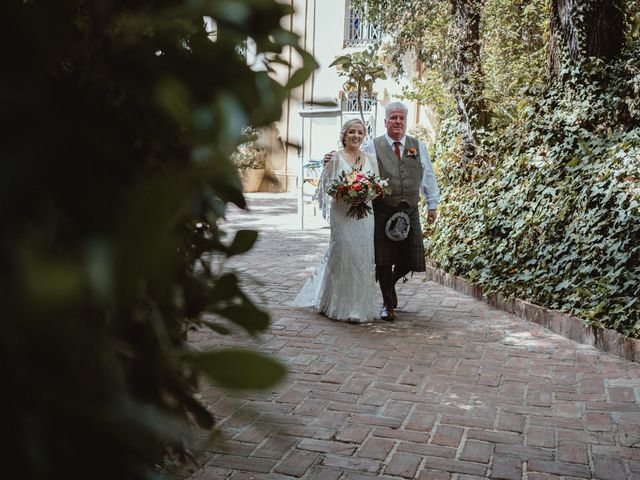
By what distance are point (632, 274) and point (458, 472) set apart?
3.32 meters

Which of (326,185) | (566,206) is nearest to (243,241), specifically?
(326,185)

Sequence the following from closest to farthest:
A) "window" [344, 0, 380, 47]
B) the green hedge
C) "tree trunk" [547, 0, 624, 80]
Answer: the green hedge → "tree trunk" [547, 0, 624, 80] → "window" [344, 0, 380, 47]

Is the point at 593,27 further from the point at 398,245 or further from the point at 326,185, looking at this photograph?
the point at 326,185

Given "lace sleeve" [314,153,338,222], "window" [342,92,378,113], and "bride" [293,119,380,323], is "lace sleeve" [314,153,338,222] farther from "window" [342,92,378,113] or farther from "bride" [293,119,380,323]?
"window" [342,92,378,113]

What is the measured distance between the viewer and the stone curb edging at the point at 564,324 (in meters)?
5.90

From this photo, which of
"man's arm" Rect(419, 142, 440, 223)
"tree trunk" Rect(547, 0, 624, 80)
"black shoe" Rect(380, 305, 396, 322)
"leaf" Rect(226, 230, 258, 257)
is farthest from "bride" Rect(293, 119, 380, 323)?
"leaf" Rect(226, 230, 258, 257)

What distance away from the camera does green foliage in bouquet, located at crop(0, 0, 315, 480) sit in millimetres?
528

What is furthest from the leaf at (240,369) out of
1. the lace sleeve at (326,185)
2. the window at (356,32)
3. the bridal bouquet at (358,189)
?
the window at (356,32)

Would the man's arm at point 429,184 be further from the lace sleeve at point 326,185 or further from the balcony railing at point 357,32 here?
the balcony railing at point 357,32

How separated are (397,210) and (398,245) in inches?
13.4

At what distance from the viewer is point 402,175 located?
295 inches

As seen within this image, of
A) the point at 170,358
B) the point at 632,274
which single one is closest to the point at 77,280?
the point at 170,358

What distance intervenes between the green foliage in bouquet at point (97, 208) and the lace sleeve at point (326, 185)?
6.68 meters

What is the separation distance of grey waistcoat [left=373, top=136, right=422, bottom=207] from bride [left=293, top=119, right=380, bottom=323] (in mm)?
118
